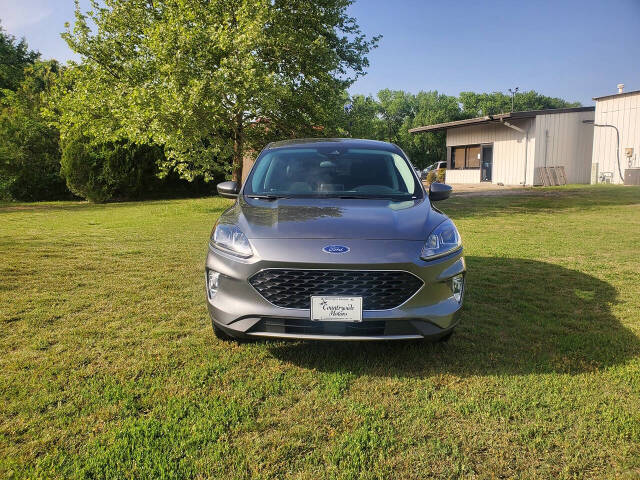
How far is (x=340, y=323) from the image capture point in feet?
8.96

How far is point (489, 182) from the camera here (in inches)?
1007

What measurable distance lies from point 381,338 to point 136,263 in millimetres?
4568

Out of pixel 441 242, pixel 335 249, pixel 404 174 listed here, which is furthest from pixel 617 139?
pixel 335 249

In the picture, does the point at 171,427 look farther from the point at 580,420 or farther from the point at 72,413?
the point at 580,420

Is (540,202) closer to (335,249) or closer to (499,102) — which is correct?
(335,249)

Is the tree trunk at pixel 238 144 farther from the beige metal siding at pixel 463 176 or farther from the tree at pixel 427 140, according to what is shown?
the tree at pixel 427 140

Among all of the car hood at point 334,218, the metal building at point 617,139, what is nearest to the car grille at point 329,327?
the car hood at point 334,218

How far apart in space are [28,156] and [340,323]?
2013 centimetres

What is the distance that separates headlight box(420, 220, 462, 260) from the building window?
965 inches

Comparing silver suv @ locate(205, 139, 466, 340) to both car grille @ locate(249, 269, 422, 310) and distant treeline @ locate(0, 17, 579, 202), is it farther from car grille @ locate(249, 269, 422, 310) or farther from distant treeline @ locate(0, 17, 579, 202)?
distant treeline @ locate(0, 17, 579, 202)

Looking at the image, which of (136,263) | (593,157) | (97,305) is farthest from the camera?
(593,157)

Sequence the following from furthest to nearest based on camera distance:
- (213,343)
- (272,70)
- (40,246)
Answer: (272,70)
(40,246)
(213,343)

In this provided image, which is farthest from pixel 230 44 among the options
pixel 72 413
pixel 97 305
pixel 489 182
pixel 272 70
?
pixel 489 182

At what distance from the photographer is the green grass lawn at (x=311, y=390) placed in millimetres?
2051
